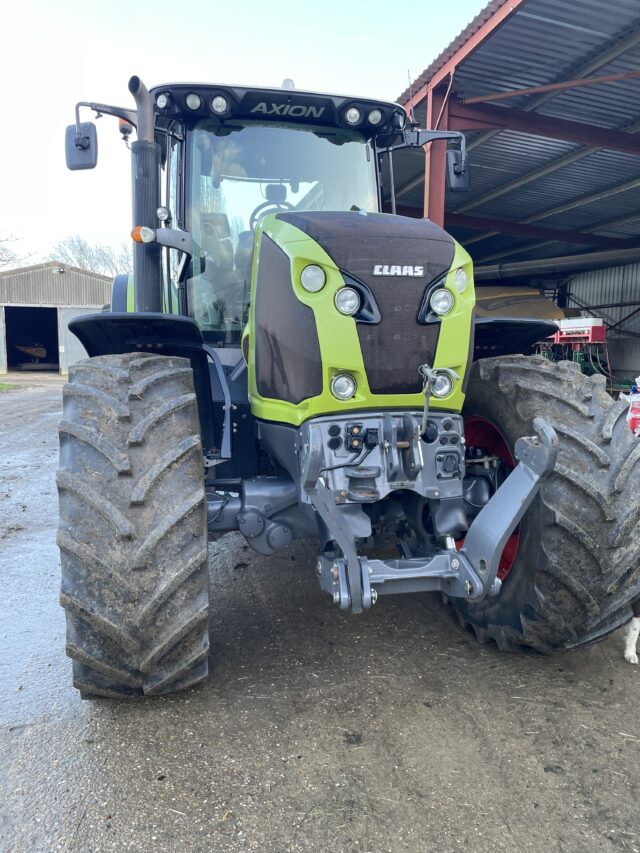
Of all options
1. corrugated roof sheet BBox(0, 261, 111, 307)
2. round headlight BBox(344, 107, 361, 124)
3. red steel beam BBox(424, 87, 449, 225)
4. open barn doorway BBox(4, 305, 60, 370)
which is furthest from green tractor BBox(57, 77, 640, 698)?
open barn doorway BBox(4, 305, 60, 370)

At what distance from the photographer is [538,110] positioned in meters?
8.28

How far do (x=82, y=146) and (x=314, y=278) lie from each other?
1642 mm

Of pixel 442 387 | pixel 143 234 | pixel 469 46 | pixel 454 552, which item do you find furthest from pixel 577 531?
pixel 469 46

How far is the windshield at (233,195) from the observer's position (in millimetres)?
3145

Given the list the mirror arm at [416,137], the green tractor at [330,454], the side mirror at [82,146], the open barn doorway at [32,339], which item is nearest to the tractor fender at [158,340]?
the green tractor at [330,454]

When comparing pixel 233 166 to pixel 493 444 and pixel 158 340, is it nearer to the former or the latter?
pixel 158 340

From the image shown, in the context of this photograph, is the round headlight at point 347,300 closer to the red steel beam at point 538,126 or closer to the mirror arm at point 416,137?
the mirror arm at point 416,137

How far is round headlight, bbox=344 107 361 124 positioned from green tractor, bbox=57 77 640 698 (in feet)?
1.85

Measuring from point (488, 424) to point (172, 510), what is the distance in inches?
68.8

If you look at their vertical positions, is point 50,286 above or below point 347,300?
above

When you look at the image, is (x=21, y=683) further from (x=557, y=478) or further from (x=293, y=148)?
(x=293, y=148)

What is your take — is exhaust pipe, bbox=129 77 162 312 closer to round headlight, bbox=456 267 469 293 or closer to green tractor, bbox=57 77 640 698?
green tractor, bbox=57 77 640 698

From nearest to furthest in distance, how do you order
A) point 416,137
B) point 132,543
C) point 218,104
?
point 132,543 < point 218,104 < point 416,137

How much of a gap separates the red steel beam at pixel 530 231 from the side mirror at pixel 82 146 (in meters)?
11.2
